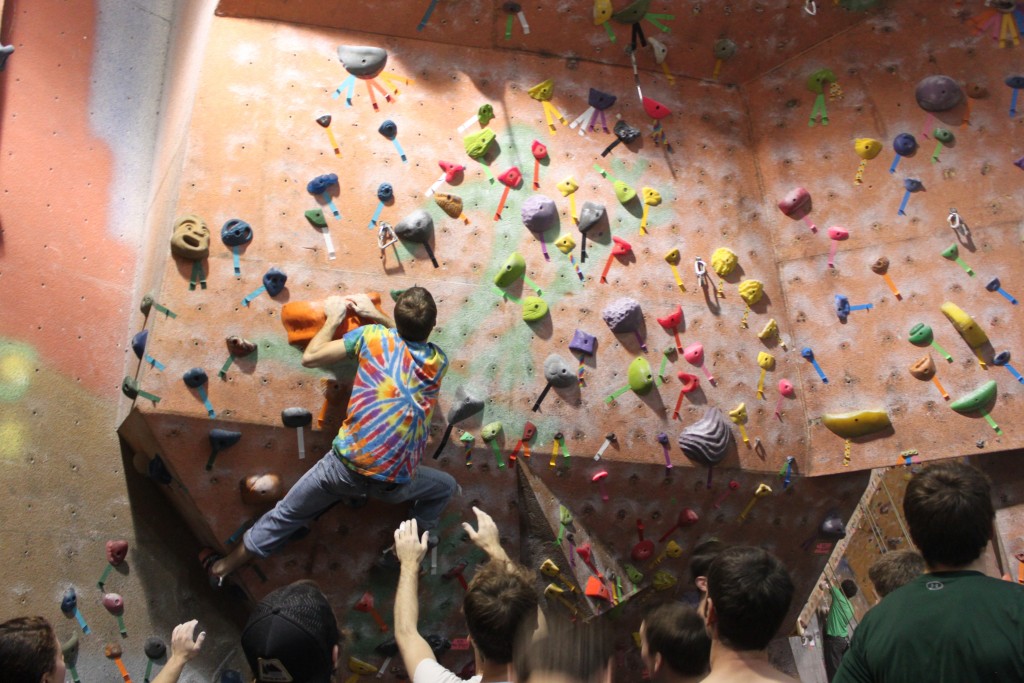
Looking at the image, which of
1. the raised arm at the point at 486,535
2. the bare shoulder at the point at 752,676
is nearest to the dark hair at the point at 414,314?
the raised arm at the point at 486,535

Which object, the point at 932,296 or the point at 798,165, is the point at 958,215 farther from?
the point at 798,165

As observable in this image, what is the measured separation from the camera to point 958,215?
15.3 feet

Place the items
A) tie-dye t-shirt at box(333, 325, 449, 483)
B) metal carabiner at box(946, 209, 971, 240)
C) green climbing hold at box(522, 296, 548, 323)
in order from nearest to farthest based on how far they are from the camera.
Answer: tie-dye t-shirt at box(333, 325, 449, 483), green climbing hold at box(522, 296, 548, 323), metal carabiner at box(946, 209, 971, 240)

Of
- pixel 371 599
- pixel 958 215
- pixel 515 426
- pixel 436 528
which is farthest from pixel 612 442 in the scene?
pixel 958 215

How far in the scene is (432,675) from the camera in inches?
108

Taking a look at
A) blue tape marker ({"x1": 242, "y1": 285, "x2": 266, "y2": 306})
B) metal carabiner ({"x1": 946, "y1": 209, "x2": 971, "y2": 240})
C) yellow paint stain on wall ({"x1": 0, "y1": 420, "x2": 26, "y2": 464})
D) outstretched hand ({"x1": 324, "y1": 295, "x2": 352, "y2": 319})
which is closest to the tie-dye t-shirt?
outstretched hand ({"x1": 324, "y1": 295, "x2": 352, "y2": 319})

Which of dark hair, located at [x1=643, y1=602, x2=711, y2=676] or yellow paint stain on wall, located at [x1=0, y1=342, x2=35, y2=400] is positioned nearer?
dark hair, located at [x1=643, y1=602, x2=711, y2=676]

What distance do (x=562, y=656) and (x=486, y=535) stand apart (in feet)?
5.06

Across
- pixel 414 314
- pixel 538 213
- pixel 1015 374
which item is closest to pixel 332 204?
pixel 414 314

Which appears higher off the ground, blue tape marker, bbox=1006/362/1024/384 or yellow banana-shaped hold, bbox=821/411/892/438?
blue tape marker, bbox=1006/362/1024/384

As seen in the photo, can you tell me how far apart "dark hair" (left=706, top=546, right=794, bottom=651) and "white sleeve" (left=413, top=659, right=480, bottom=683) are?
0.67 m

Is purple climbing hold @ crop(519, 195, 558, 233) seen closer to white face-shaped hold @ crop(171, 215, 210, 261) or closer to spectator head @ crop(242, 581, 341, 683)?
white face-shaped hold @ crop(171, 215, 210, 261)

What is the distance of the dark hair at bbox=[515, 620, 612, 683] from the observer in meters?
2.47

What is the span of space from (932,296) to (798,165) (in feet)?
2.86
